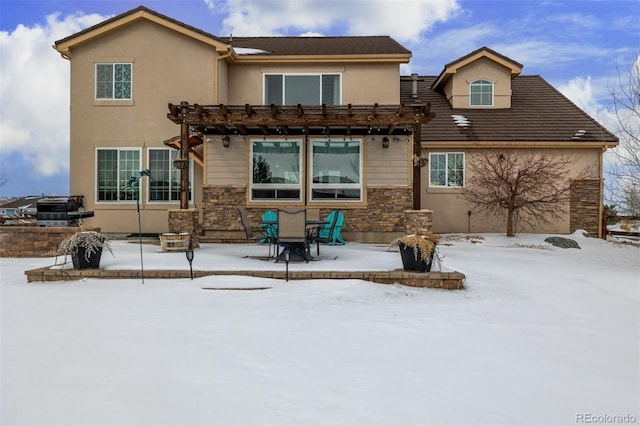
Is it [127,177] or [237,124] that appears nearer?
[237,124]

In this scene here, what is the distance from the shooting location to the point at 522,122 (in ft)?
51.4

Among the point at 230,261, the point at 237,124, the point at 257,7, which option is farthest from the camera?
the point at 257,7

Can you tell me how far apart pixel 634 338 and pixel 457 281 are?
7.85ft

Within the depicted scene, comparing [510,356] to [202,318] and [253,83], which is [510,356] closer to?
[202,318]

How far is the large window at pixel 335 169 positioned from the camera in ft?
39.9

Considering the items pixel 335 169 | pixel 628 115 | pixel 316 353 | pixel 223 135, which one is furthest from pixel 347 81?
pixel 316 353

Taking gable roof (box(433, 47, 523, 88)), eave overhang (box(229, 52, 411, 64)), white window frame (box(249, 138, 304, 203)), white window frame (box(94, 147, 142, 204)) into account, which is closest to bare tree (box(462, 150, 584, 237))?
gable roof (box(433, 47, 523, 88))

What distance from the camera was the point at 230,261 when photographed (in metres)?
7.73

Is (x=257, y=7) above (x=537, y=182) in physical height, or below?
above

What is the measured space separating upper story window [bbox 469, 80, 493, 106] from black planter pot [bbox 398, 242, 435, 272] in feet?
39.4

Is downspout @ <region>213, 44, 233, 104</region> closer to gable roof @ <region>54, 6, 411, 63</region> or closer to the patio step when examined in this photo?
gable roof @ <region>54, 6, 411, 63</region>

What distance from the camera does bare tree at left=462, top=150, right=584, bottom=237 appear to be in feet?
46.7

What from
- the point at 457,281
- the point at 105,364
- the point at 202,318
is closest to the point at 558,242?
the point at 457,281

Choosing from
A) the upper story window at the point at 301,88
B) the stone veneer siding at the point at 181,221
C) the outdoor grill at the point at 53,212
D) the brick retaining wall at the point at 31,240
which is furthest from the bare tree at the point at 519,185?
the brick retaining wall at the point at 31,240
